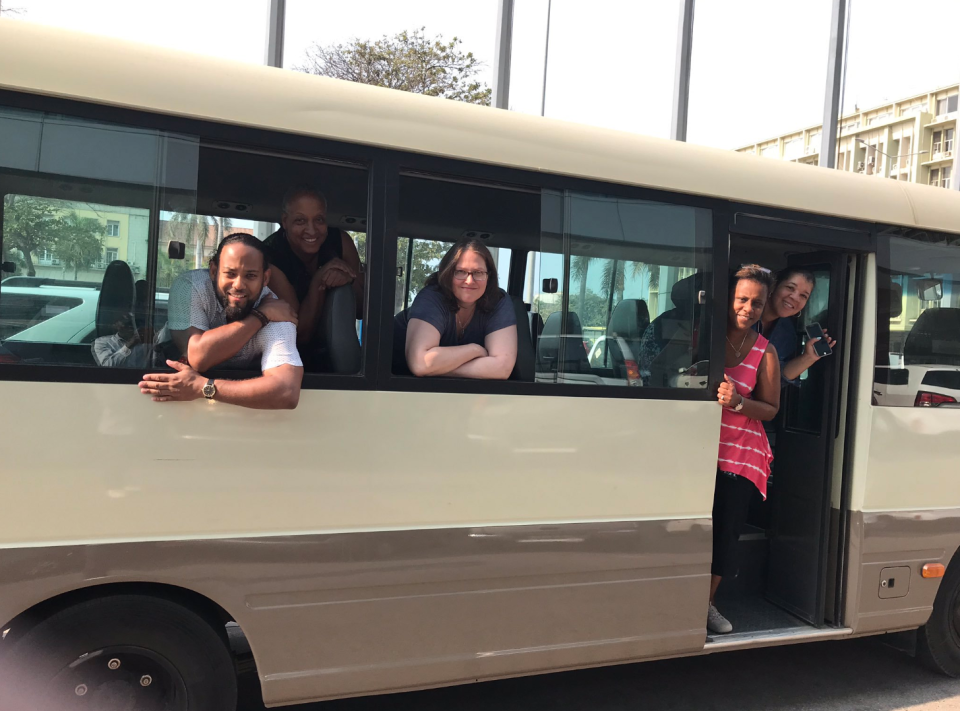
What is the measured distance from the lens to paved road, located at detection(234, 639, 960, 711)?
396 centimetres

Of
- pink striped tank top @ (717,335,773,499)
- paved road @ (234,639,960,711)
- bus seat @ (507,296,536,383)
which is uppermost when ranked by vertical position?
bus seat @ (507,296,536,383)

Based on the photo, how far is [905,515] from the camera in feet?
13.6

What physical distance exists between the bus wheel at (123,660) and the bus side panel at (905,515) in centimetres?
327

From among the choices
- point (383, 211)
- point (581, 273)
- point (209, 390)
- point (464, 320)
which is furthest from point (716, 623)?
point (209, 390)

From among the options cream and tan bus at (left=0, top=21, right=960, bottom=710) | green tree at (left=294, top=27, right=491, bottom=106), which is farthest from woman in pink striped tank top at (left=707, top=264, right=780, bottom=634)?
green tree at (left=294, top=27, right=491, bottom=106)

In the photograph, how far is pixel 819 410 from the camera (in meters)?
4.33

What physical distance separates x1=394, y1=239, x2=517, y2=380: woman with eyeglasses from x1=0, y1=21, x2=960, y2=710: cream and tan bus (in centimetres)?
7

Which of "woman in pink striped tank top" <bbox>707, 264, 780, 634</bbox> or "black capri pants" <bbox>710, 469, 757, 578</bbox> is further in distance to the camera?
Answer: "black capri pants" <bbox>710, 469, 757, 578</bbox>

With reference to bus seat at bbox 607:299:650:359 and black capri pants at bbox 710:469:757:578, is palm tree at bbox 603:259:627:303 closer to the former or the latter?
bus seat at bbox 607:299:650:359

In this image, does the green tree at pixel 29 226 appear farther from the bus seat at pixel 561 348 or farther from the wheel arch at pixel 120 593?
the bus seat at pixel 561 348

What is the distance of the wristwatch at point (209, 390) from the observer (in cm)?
271

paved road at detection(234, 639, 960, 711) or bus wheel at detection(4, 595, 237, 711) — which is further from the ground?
bus wheel at detection(4, 595, 237, 711)

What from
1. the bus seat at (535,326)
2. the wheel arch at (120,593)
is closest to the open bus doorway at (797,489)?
the bus seat at (535,326)

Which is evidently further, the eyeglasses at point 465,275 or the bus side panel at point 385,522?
the eyeglasses at point 465,275
